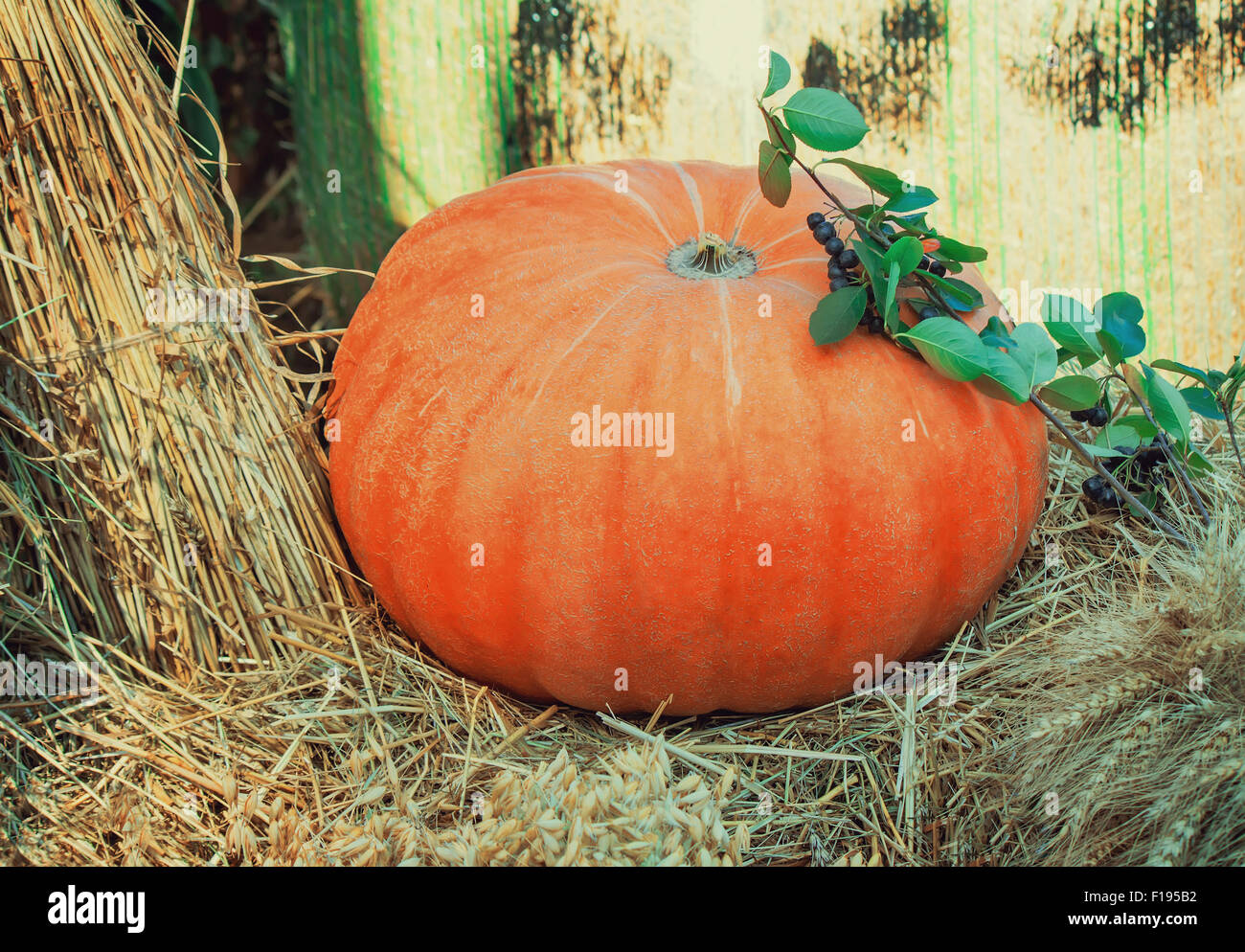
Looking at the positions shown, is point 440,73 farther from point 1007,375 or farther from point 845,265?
point 1007,375

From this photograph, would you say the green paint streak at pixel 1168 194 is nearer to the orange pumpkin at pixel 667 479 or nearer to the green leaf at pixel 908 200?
the orange pumpkin at pixel 667 479

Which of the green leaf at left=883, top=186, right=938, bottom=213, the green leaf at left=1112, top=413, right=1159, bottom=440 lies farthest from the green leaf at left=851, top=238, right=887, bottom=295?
the green leaf at left=1112, top=413, right=1159, bottom=440

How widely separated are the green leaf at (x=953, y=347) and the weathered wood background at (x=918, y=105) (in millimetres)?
1335

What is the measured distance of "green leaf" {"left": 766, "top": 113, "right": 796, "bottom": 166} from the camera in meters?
1.53

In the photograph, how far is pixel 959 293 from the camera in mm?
1656

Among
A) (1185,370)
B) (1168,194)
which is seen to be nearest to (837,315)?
(1185,370)

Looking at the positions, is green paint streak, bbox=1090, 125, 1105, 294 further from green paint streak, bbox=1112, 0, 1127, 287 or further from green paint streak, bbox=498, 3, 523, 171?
green paint streak, bbox=498, 3, 523, 171

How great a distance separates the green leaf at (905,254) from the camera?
1547 mm

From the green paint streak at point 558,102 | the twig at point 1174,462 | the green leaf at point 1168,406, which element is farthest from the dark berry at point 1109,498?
the green paint streak at point 558,102

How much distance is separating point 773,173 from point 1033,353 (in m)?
0.52

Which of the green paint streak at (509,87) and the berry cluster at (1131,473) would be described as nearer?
the berry cluster at (1131,473)

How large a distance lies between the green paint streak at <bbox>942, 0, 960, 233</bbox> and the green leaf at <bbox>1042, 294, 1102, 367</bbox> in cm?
96
